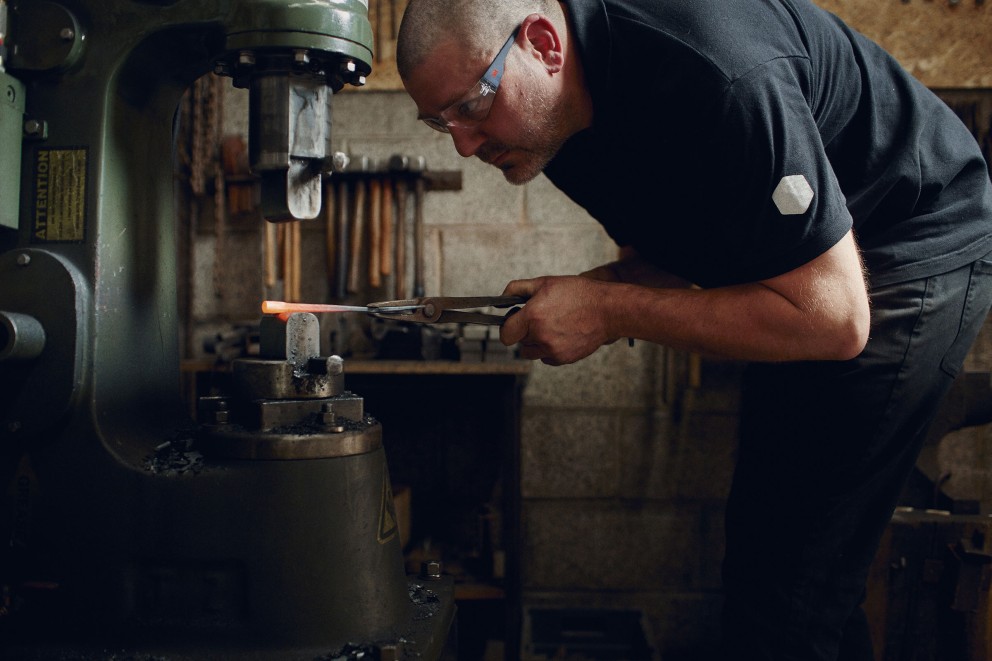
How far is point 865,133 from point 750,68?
37 cm

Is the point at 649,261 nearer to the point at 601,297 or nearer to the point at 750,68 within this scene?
the point at 601,297

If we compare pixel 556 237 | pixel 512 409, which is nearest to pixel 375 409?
pixel 512 409

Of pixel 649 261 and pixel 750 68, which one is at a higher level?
pixel 750 68

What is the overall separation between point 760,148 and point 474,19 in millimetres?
474

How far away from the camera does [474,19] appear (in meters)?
1.13

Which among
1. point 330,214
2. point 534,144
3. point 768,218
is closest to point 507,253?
point 330,214

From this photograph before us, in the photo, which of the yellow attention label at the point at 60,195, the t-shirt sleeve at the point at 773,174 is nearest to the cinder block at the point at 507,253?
the t-shirt sleeve at the point at 773,174

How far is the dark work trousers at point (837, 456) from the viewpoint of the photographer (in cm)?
126

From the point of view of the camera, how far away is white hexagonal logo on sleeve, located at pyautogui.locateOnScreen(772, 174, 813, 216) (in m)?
0.98

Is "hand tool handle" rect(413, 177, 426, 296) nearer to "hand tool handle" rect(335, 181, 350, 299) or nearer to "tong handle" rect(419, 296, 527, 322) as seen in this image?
"hand tool handle" rect(335, 181, 350, 299)

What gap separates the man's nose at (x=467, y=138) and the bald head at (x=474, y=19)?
132 mm

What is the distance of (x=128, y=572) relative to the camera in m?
0.86

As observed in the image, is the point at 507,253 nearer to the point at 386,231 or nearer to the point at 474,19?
the point at 386,231

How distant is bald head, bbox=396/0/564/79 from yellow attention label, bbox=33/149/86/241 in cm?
53
